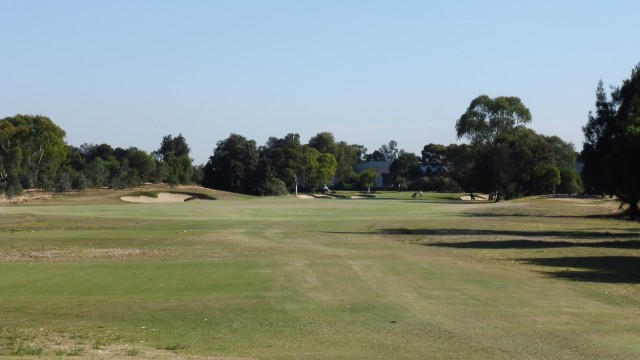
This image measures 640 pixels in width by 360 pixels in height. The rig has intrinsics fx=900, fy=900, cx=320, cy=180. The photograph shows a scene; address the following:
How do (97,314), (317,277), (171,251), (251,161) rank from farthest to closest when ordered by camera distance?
(251,161) < (171,251) < (317,277) < (97,314)

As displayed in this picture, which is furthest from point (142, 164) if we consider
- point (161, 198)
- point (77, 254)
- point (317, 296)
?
point (317, 296)

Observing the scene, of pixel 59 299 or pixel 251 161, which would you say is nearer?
pixel 59 299

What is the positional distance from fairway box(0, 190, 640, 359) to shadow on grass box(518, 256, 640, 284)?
0.08 meters

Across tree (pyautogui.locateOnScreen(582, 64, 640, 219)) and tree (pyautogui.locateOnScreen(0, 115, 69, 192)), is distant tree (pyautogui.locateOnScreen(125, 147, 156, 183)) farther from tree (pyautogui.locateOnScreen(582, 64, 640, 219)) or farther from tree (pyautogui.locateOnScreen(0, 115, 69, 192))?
tree (pyautogui.locateOnScreen(582, 64, 640, 219))

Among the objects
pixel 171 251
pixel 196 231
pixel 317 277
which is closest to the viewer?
pixel 317 277

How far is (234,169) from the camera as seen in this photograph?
153000 millimetres

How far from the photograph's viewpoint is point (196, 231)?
52.3 metres

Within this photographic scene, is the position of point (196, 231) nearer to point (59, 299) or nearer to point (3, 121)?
point (59, 299)

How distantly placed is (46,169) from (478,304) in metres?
119

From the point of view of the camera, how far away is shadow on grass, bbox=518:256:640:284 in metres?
27.1

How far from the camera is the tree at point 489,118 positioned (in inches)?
6038

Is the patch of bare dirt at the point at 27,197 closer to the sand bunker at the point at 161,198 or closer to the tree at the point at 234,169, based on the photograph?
the sand bunker at the point at 161,198

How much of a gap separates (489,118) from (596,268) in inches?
4949

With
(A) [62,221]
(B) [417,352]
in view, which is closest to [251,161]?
(A) [62,221]
